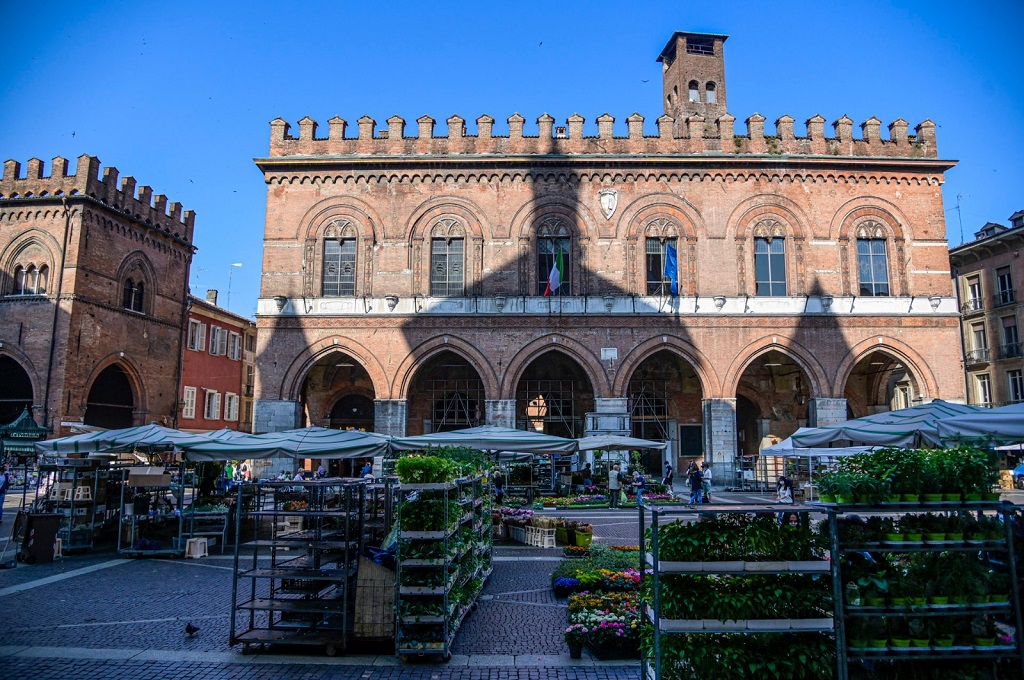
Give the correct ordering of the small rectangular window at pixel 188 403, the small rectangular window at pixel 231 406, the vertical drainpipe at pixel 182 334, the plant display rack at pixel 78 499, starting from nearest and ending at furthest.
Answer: the plant display rack at pixel 78 499
the vertical drainpipe at pixel 182 334
the small rectangular window at pixel 188 403
the small rectangular window at pixel 231 406

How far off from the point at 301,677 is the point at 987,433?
26.8ft

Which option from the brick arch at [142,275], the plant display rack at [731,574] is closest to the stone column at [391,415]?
the brick arch at [142,275]

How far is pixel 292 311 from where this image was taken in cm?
2283

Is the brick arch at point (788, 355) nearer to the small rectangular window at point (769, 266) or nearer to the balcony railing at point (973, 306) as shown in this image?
the small rectangular window at point (769, 266)

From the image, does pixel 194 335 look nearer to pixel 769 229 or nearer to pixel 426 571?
pixel 769 229

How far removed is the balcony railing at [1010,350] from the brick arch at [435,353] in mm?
26615

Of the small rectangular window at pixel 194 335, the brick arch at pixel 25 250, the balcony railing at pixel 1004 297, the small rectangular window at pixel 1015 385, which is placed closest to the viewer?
the brick arch at pixel 25 250

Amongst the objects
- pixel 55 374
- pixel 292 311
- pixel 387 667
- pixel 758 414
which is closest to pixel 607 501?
pixel 758 414

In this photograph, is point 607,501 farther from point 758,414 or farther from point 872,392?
point 872,392

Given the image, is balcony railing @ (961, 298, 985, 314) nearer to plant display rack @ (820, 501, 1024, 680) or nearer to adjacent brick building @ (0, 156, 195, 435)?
plant display rack @ (820, 501, 1024, 680)

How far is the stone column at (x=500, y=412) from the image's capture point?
2206 centimetres

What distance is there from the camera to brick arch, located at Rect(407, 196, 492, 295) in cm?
2291

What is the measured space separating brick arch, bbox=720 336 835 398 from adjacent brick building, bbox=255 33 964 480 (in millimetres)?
72

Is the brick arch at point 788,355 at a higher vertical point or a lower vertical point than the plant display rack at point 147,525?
higher
